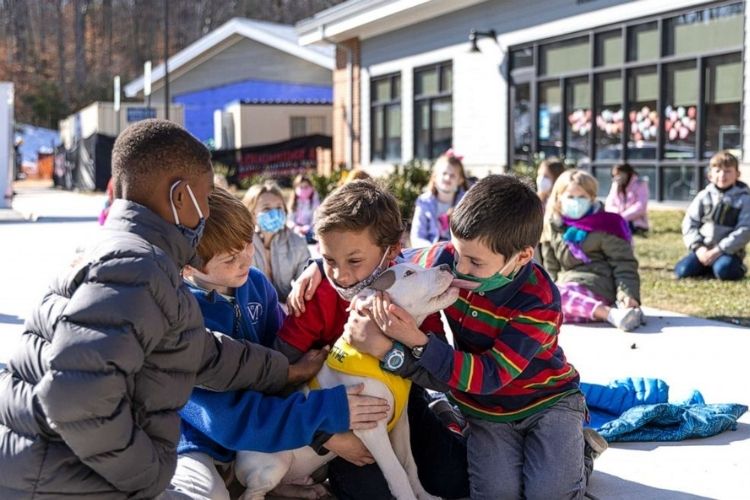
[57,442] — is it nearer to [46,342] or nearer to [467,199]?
[46,342]

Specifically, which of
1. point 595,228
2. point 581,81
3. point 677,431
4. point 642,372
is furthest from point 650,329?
point 581,81

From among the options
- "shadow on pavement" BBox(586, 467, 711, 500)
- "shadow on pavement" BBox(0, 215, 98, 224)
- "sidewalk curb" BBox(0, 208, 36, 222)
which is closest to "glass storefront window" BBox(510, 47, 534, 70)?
"shadow on pavement" BBox(0, 215, 98, 224)

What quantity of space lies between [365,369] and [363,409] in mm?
164

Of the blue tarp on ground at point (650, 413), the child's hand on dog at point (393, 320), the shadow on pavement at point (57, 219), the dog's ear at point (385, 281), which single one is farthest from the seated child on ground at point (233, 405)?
the shadow on pavement at point (57, 219)

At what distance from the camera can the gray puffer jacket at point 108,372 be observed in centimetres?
263

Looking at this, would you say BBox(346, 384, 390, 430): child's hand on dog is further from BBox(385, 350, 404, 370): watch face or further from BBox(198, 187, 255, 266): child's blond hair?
BBox(198, 187, 255, 266): child's blond hair

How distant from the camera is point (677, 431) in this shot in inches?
192

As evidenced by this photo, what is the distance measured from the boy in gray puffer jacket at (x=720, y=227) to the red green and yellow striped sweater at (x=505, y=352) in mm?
6599

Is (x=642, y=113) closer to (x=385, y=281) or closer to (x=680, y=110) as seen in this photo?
(x=680, y=110)

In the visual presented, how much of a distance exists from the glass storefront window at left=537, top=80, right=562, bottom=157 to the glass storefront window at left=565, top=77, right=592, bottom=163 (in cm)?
22

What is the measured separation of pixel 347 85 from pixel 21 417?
25264 mm

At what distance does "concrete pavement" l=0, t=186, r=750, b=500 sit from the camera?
4293 mm

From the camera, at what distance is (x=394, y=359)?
371 centimetres

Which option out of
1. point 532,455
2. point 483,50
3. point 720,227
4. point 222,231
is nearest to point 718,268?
point 720,227
